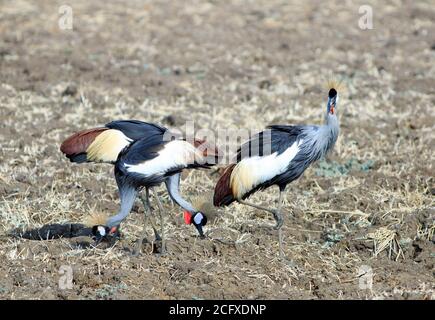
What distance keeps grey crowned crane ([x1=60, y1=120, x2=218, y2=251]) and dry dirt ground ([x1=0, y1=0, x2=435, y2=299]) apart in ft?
1.41

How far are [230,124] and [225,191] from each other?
353cm

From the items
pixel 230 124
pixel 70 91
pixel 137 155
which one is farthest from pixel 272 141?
pixel 70 91

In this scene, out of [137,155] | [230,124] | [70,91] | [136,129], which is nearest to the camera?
[137,155]

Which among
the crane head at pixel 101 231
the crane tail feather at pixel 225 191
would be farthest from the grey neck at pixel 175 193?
the crane head at pixel 101 231

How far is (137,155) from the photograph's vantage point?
6.29m

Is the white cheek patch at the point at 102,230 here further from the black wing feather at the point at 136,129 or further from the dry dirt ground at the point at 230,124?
the black wing feather at the point at 136,129

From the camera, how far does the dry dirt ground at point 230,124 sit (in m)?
6.19

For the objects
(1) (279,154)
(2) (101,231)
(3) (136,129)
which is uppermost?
(3) (136,129)

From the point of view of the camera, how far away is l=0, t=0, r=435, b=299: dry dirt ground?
244 inches

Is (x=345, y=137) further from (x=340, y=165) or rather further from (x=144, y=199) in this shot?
(x=144, y=199)

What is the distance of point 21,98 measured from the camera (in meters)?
10.8

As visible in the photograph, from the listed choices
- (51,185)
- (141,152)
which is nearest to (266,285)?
(141,152)

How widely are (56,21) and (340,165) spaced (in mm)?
7633

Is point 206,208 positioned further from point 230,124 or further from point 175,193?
point 230,124
